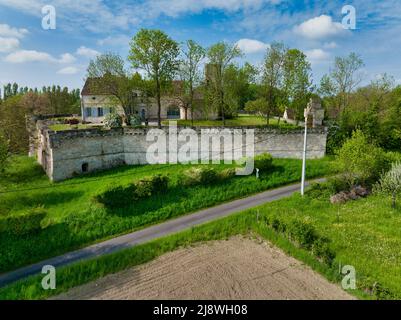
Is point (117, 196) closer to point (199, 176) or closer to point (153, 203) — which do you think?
point (153, 203)

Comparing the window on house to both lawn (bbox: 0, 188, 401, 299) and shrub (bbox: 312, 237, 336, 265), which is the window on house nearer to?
lawn (bbox: 0, 188, 401, 299)

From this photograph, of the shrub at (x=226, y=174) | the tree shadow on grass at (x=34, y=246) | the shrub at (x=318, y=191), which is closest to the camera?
the tree shadow on grass at (x=34, y=246)

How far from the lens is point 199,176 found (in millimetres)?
27406

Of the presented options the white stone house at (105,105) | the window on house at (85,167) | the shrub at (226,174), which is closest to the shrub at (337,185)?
the shrub at (226,174)

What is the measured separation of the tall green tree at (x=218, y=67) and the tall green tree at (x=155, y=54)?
4.95 meters

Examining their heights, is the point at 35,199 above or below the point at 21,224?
above

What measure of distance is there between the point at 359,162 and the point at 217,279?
18286 mm

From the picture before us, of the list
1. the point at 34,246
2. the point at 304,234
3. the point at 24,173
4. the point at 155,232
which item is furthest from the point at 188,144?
the point at 34,246

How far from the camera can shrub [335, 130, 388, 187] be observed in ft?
86.5

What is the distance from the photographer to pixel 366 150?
27.1 m

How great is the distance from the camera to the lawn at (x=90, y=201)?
1977cm

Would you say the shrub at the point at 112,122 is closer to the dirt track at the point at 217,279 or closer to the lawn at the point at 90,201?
the lawn at the point at 90,201

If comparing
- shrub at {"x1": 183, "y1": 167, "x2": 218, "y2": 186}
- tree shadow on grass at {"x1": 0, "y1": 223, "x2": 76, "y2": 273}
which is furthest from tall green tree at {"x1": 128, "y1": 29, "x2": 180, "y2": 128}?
tree shadow on grass at {"x1": 0, "y1": 223, "x2": 76, "y2": 273}
